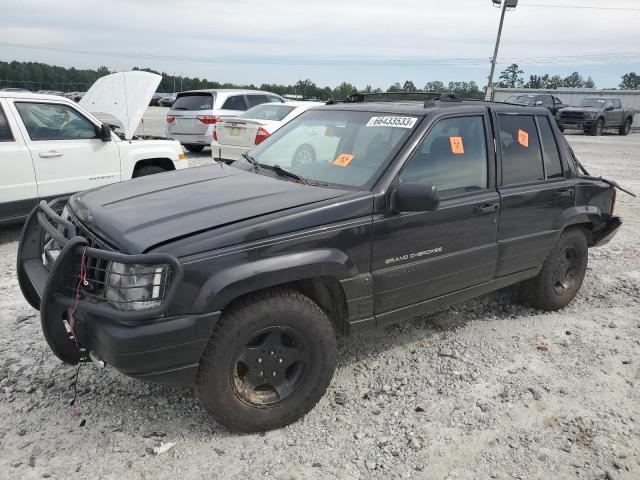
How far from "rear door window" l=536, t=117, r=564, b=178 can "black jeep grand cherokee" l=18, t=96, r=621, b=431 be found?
0.01 meters

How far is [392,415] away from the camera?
3047mm

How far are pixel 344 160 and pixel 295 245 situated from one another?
0.93 meters

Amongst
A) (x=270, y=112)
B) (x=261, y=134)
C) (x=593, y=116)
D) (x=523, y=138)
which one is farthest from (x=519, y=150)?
(x=593, y=116)

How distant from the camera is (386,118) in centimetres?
351

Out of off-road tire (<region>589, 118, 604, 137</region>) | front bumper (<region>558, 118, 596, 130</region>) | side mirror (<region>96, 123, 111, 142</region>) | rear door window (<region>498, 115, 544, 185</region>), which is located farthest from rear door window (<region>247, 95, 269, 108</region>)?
off-road tire (<region>589, 118, 604, 137</region>)

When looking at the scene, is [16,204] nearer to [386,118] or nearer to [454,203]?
[386,118]

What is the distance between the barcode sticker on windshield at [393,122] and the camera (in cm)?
336

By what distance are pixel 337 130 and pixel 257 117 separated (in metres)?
7.71

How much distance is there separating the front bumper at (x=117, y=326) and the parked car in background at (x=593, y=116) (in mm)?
23543

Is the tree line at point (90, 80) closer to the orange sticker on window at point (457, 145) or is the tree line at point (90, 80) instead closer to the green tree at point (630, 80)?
the green tree at point (630, 80)

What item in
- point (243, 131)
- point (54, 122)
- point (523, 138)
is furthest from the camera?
point (243, 131)

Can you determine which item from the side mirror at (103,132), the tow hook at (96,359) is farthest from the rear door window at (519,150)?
the side mirror at (103,132)

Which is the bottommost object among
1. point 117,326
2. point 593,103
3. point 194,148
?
point 194,148

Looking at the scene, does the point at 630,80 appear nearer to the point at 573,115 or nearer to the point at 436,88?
the point at 573,115
